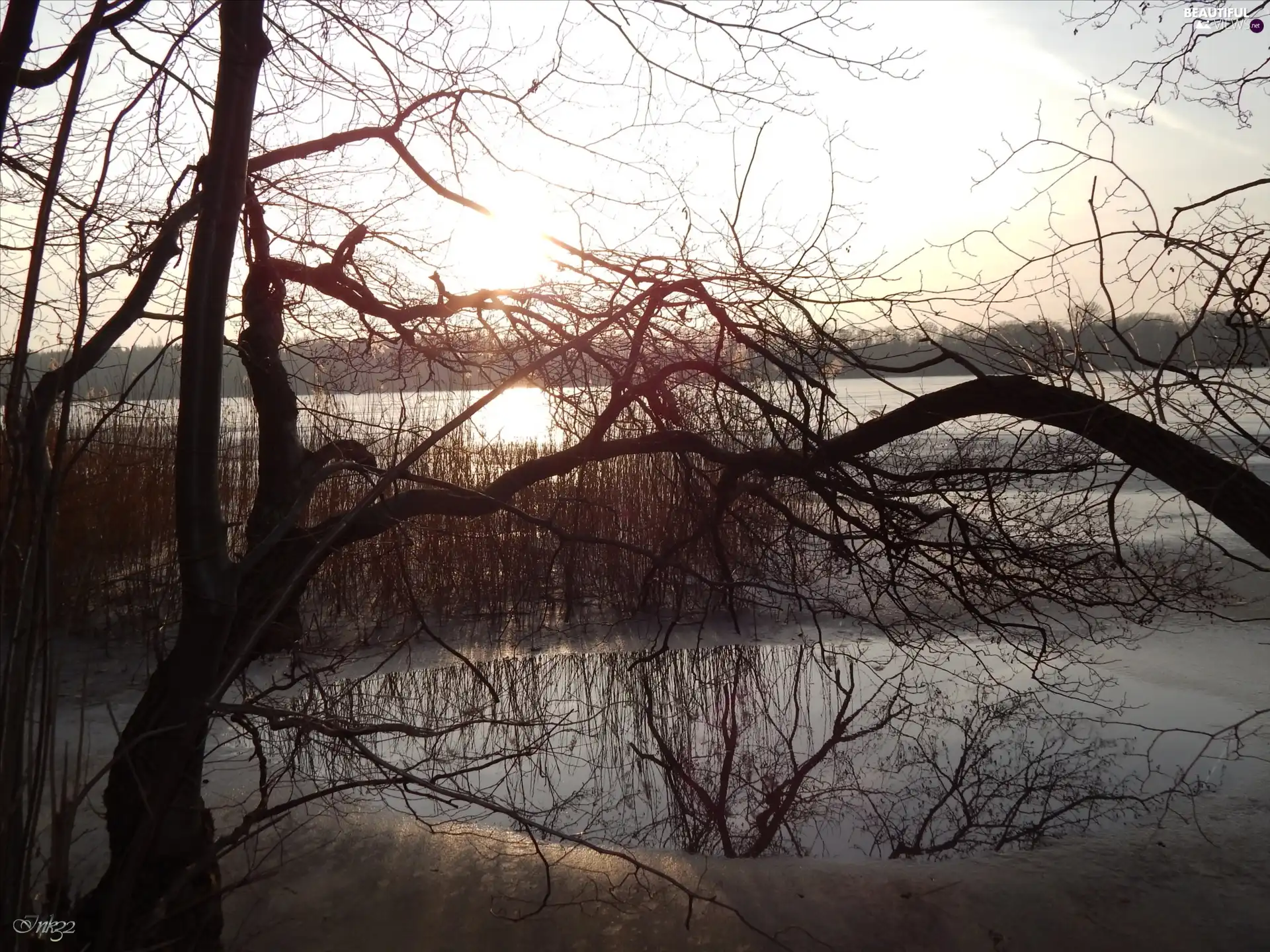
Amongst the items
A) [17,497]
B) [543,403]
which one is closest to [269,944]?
[17,497]

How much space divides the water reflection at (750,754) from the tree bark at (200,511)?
637mm

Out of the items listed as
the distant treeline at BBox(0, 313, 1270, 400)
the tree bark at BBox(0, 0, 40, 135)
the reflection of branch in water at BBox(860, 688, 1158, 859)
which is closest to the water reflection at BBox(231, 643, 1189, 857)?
the reflection of branch in water at BBox(860, 688, 1158, 859)

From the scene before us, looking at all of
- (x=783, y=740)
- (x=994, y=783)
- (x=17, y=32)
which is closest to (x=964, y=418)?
(x=994, y=783)

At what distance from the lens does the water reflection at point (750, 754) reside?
3.58m

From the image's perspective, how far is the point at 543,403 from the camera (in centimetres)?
425

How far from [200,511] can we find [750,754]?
311cm

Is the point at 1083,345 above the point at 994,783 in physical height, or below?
above

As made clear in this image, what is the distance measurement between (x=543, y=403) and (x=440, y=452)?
4.01m

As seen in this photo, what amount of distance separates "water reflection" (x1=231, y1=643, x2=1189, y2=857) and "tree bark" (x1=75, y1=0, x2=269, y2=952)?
0.64m

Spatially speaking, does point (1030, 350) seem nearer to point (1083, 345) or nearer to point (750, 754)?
point (1083, 345)

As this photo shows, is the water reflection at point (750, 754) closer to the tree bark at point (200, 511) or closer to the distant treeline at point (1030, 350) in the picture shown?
the tree bark at point (200, 511)

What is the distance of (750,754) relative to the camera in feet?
14.5

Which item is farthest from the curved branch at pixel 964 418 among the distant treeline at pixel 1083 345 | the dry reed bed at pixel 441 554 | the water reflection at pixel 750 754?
the dry reed bed at pixel 441 554

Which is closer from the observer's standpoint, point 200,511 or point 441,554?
point 200,511
